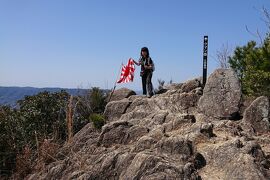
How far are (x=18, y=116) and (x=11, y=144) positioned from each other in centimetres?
209

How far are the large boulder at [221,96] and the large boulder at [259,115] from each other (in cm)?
75

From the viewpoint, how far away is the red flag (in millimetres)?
15961

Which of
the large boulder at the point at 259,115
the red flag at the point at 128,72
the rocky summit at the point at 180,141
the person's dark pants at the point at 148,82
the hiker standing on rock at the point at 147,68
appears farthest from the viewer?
the red flag at the point at 128,72

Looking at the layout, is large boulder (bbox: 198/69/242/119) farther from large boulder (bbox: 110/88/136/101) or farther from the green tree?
large boulder (bbox: 110/88/136/101)

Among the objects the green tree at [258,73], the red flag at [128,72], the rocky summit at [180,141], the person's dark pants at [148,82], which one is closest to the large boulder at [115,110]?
the rocky summit at [180,141]

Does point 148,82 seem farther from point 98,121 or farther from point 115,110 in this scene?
point 98,121

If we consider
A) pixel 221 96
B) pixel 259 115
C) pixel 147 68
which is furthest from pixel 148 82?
pixel 259 115

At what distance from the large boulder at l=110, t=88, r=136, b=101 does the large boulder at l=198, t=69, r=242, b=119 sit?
435cm

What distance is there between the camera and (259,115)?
1082cm

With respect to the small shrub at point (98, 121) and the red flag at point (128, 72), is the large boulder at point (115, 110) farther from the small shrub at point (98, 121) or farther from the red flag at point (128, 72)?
the red flag at point (128, 72)

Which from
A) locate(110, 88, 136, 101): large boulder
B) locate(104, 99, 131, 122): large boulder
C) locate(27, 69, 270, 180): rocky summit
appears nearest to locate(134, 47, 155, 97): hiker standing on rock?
locate(27, 69, 270, 180): rocky summit

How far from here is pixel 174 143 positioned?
27.0ft

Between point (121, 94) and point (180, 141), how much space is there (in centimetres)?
846

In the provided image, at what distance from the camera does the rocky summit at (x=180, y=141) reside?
7523 mm
